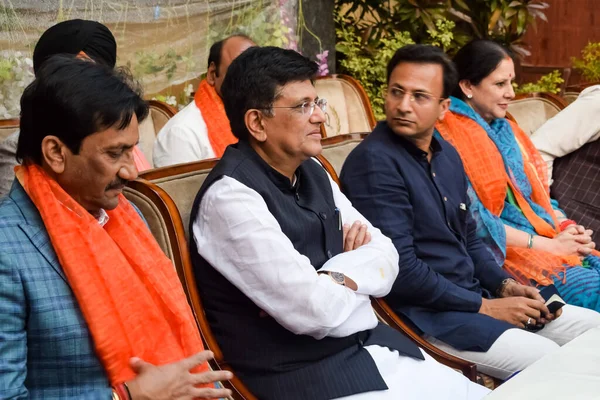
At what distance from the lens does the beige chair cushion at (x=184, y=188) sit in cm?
215

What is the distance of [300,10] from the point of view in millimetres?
4938

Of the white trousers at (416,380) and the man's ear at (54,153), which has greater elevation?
the man's ear at (54,153)

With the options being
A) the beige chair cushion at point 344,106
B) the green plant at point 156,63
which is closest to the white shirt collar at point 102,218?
the green plant at point 156,63

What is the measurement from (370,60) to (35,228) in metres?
4.08

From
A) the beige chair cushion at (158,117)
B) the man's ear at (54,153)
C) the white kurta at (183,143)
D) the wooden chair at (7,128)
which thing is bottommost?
the beige chair cushion at (158,117)

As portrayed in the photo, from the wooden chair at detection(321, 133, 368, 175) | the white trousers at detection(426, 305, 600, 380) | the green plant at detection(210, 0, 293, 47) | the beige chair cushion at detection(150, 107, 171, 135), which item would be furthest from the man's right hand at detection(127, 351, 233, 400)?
the green plant at detection(210, 0, 293, 47)

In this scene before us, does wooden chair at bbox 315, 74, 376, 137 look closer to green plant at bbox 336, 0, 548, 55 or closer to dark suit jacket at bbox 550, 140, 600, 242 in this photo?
dark suit jacket at bbox 550, 140, 600, 242

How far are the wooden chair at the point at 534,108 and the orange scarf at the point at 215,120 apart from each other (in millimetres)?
1625

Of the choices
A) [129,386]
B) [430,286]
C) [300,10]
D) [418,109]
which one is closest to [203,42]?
[300,10]

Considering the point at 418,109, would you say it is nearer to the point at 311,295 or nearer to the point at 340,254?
the point at 340,254

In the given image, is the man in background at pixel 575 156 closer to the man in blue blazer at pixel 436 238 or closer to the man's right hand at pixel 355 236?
the man in blue blazer at pixel 436 238

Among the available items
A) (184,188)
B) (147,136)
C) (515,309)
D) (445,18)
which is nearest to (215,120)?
(147,136)

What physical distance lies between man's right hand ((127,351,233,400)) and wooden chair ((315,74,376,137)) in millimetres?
2861

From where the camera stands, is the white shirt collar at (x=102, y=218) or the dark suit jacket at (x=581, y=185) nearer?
the white shirt collar at (x=102, y=218)
